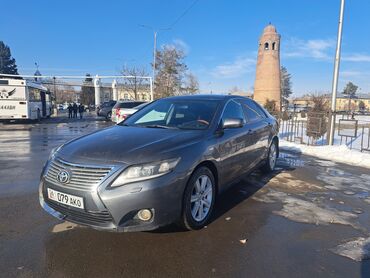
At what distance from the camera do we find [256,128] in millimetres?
5801

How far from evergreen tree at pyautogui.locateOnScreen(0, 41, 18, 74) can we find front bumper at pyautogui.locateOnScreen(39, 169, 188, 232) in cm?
8762

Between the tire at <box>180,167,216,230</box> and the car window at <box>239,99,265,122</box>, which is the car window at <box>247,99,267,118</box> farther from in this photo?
the tire at <box>180,167,216,230</box>

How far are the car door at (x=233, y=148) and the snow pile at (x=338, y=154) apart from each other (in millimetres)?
4666

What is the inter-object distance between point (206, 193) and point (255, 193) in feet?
5.60

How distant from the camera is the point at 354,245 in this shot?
12.0 ft

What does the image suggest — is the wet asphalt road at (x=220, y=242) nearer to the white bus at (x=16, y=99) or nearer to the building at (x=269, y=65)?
the white bus at (x=16, y=99)

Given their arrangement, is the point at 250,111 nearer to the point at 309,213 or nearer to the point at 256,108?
the point at 256,108

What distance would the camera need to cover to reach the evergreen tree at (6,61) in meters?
79.7

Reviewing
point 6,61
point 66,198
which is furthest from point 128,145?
point 6,61

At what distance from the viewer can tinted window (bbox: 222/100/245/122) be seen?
486 cm

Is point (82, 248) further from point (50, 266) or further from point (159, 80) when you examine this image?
point (159, 80)

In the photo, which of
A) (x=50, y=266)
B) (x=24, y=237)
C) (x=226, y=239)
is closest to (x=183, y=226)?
(x=226, y=239)

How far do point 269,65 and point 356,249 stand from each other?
134ft

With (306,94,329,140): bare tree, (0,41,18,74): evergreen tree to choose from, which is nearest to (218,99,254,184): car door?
(306,94,329,140): bare tree
